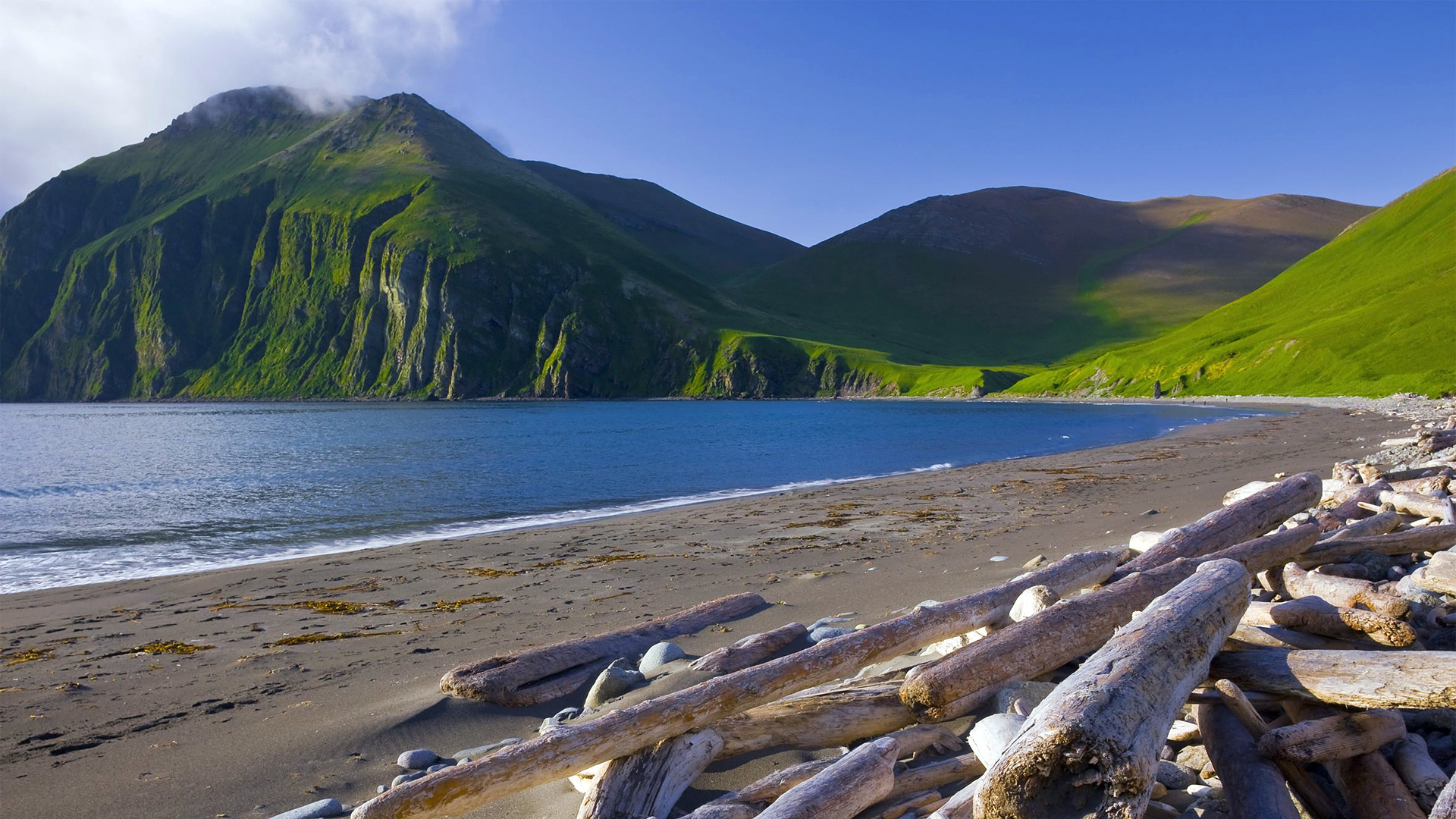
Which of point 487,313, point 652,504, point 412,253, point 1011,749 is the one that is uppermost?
point 412,253

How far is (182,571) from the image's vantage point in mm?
19250

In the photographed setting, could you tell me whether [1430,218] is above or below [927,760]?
above

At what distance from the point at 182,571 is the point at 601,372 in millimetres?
178411

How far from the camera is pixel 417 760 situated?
273 inches

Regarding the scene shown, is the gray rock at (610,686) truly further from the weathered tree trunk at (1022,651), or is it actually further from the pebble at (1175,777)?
the pebble at (1175,777)

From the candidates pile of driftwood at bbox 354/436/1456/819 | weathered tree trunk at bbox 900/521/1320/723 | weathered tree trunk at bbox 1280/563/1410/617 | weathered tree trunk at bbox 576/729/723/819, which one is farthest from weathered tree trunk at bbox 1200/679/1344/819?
weathered tree trunk at bbox 576/729/723/819

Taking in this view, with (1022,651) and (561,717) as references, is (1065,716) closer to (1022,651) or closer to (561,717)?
(1022,651)

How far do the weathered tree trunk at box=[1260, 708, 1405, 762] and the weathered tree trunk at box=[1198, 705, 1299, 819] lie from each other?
0.12 m

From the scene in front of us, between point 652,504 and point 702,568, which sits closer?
point 702,568

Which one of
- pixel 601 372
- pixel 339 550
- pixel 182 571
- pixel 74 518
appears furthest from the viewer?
pixel 601 372

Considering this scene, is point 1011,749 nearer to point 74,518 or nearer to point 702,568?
point 702,568

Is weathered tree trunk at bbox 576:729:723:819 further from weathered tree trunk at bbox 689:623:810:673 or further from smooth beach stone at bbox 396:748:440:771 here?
smooth beach stone at bbox 396:748:440:771

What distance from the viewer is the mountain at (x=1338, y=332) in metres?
87.9

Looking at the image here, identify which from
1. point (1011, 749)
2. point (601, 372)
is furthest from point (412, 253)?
point (1011, 749)
